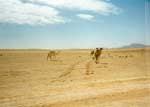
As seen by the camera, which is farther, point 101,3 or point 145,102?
point 101,3

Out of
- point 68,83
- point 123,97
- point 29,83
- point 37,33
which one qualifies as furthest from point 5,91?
point 123,97

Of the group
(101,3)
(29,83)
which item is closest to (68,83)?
(29,83)

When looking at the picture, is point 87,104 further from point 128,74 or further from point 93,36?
point 128,74

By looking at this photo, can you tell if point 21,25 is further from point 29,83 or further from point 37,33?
point 29,83

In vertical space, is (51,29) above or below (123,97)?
above

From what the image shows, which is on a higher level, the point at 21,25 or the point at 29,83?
the point at 21,25

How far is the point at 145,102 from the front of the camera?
15.6 feet

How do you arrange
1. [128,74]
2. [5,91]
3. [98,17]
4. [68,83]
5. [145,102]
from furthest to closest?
[128,74]
[98,17]
[68,83]
[145,102]
[5,91]

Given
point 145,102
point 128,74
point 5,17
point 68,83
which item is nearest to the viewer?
point 5,17

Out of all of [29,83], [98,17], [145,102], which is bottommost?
[145,102]

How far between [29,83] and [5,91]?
2.02ft

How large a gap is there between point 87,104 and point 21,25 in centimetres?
151

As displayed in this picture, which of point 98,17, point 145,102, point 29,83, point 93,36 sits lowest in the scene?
point 145,102

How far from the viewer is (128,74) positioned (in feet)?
22.2
